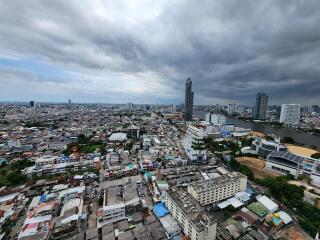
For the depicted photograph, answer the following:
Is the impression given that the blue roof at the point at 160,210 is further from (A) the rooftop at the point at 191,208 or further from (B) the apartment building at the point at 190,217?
(A) the rooftop at the point at 191,208

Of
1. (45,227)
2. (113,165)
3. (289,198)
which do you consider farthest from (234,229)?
(113,165)

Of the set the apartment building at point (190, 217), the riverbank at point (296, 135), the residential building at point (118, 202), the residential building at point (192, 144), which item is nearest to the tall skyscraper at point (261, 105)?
the riverbank at point (296, 135)

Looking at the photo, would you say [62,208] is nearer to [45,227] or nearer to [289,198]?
[45,227]

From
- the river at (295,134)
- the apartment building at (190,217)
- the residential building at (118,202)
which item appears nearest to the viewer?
the apartment building at (190,217)

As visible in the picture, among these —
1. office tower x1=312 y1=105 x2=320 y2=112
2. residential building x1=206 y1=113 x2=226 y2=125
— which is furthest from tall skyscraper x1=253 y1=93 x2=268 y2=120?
office tower x1=312 y1=105 x2=320 y2=112

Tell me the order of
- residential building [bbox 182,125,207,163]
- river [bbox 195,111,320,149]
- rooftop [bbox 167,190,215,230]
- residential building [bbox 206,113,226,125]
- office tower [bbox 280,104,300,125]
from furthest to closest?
office tower [bbox 280,104,300,125] → residential building [bbox 206,113,226,125] → river [bbox 195,111,320,149] → residential building [bbox 182,125,207,163] → rooftop [bbox 167,190,215,230]

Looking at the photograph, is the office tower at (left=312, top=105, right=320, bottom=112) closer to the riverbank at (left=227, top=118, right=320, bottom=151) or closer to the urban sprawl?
the riverbank at (left=227, top=118, right=320, bottom=151)
